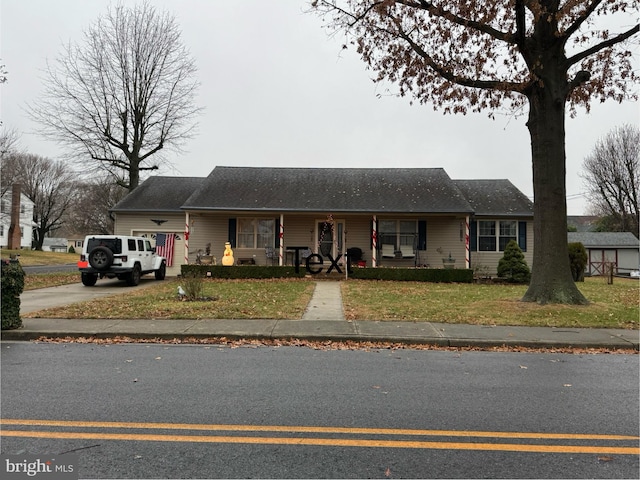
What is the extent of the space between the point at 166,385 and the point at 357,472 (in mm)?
2802

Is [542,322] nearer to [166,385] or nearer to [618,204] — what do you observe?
[166,385]

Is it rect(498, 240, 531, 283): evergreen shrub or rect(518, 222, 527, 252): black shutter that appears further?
rect(518, 222, 527, 252): black shutter

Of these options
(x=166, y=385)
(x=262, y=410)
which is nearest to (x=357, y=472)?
(x=262, y=410)

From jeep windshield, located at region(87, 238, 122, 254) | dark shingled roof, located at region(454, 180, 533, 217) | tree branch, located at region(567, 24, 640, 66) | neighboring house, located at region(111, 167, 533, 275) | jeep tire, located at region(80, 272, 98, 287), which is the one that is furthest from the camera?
dark shingled roof, located at region(454, 180, 533, 217)

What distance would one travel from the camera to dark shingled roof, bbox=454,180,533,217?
69.5 ft

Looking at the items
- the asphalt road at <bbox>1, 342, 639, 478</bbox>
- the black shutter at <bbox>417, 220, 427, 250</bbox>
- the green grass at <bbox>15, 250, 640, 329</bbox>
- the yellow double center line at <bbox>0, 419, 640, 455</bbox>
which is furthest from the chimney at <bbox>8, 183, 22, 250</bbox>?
the yellow double center line at <bbox>0, 419, 640, 455</bbox>

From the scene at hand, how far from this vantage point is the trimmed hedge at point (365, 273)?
1805 cm

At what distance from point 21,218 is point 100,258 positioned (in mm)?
46874

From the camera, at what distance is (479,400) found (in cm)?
447

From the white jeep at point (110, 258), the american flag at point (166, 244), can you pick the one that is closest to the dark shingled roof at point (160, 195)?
the american flag at point (166, 244)

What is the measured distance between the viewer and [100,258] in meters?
15.2

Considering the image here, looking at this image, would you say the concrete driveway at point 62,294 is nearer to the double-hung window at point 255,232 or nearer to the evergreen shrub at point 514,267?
the double-hung window at point 255,232

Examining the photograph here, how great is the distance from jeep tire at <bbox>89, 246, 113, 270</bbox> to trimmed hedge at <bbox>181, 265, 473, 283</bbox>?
11.2 feet

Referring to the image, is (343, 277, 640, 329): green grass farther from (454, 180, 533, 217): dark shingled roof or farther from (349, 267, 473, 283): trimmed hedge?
(454, 180, 533, 217): dark shingled roof
